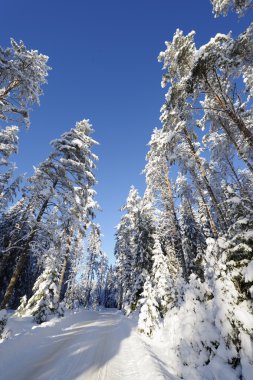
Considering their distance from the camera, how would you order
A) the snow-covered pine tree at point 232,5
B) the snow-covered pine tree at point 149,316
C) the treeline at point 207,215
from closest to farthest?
the treeline at point 207,215 → the snow-covered pine tree at point 232,5 → the snow-covered pine tree at point 149,316

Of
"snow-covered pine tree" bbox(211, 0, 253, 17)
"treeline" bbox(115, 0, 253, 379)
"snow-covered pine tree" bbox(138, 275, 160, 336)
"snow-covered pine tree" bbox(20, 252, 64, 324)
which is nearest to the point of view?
"treeline" bbox(115, 0, 253, 379)

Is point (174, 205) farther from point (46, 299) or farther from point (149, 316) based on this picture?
point (46, 299)

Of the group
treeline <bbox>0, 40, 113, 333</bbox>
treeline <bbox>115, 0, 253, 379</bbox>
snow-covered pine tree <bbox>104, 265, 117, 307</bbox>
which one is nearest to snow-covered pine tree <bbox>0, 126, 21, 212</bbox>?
treeline <bbox>0, 40, 113, 333</bbox>

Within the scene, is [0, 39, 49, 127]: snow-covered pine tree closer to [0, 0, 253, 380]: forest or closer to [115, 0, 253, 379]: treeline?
[0, 0, 253, 380]: forest

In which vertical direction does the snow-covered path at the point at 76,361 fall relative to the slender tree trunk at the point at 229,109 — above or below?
below

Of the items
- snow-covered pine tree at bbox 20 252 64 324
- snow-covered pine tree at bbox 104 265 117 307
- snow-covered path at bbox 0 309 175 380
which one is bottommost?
snow-covered path at bbox 0 309 175 380

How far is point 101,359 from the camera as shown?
7.98 meters

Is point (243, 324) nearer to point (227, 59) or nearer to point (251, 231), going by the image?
point (251, 231)

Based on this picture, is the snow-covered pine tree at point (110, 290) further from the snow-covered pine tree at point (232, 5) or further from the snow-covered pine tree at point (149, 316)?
the snow-covered pine tree at point (232, 5)

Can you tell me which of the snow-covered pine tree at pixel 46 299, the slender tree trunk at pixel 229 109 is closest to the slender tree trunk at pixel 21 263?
the snow-covered pine tree at pixel 46 299

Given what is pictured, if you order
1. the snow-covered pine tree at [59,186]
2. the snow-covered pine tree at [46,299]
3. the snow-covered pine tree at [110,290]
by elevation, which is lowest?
the snow-covered pine tree at [46,299]

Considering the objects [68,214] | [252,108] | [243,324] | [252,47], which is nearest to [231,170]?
[252,108]

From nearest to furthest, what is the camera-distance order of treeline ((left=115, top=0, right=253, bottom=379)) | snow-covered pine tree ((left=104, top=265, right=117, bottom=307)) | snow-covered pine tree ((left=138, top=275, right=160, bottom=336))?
1. treeline ((left=115, top=0, right=253, bottom=379))
2. snow-covered pine tree ((left=138, top=275, right=160, bottom=336))
3. snow-covered pine tree ((left=104, top=265, right=117, bottom=307))

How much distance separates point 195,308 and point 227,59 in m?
10.6
